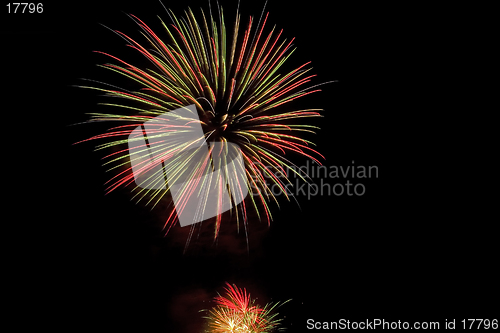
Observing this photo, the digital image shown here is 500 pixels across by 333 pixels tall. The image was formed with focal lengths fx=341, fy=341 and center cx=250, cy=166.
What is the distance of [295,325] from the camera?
678 cm

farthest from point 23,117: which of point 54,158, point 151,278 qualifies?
point 151,278

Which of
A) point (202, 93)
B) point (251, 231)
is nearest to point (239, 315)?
point (251, 231)

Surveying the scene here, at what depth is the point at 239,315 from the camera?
235 inches

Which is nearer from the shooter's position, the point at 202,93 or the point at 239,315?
the point at 202,93

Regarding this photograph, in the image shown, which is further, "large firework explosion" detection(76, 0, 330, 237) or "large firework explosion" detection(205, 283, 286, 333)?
"large firework explosion" detection(205, 283, 286, 333)

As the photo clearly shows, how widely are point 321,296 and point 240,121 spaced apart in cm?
435

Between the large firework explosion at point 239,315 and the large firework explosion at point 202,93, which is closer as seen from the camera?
the large firework explosion at point 202,93

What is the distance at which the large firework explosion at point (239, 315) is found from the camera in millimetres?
5910

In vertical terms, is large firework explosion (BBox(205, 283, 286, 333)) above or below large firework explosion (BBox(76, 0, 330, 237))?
below

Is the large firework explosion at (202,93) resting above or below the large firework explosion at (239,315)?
above

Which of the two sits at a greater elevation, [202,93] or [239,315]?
[202,93]

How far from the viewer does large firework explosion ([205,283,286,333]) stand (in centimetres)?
591

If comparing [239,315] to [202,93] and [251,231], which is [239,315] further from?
[202,93]

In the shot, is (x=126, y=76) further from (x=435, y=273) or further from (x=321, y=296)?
(x=435, y=273)
